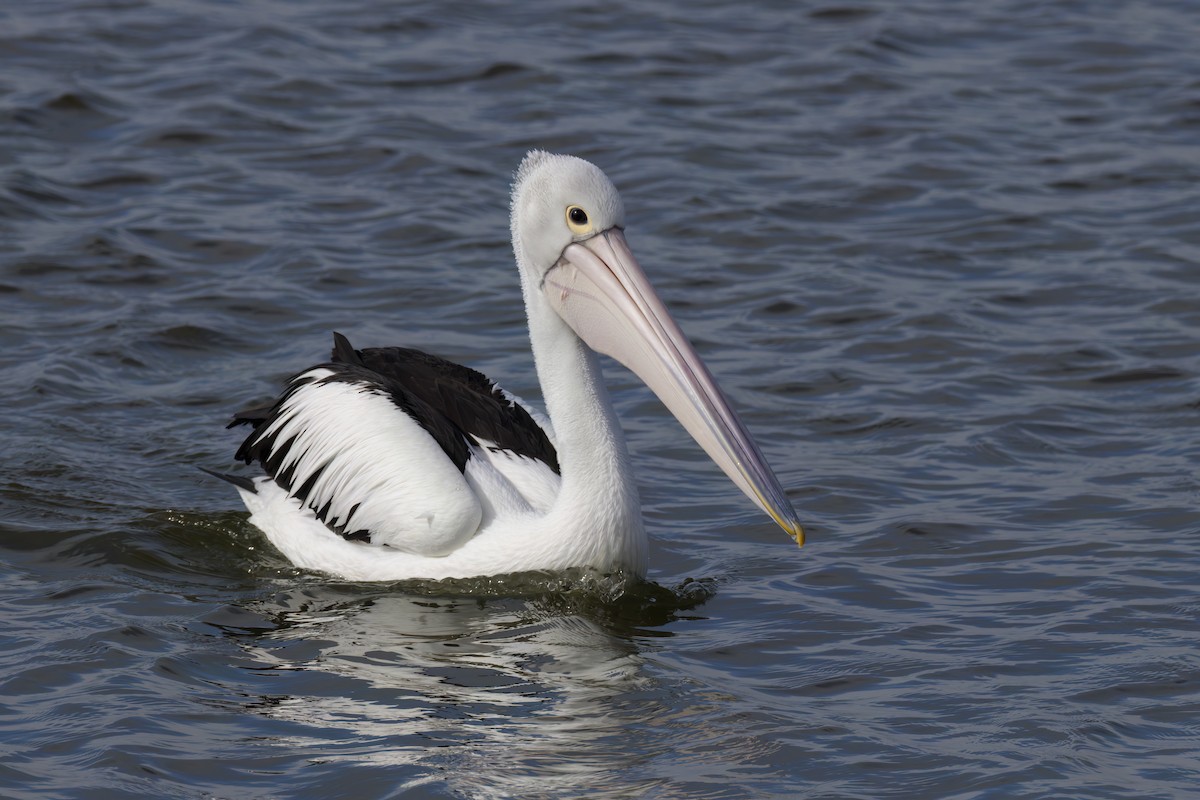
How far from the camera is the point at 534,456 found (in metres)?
5.44

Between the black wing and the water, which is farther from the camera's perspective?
the black wing

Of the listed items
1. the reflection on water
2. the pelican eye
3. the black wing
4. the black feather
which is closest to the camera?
the reflection on water

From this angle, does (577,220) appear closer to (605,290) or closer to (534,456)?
(605,290)

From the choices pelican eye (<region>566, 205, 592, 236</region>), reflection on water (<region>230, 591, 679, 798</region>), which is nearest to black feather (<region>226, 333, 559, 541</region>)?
reflection on water (<region>230, 591, 679, 798</region>)

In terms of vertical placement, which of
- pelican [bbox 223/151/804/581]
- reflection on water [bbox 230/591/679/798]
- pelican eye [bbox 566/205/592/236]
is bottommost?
reflection on water [bbox 230/591/679/798]

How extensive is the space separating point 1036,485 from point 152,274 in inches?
151

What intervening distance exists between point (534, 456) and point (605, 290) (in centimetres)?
80

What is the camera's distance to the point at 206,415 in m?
6.49

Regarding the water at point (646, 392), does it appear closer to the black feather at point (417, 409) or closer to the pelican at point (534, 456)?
the pelican at point (534, 456)

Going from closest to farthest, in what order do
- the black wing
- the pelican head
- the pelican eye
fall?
the pelican head < the pelican eye < the black wing

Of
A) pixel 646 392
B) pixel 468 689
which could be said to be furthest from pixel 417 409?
pixel 646 392

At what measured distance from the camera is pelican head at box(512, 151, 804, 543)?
4668 millimetres

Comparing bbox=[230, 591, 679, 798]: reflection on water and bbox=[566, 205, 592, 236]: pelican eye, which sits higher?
bbox=[566, 205, 592, 236]: pelican eye

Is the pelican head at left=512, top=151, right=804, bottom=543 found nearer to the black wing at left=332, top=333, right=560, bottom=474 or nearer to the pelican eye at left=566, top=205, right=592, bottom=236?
the pelican eye at left=566, top=205, right=592, bottom=236
